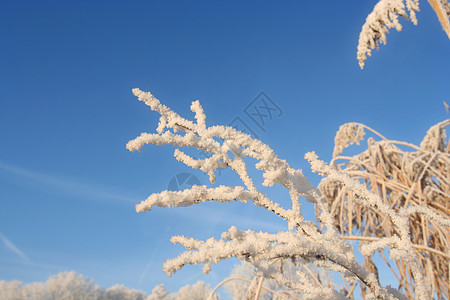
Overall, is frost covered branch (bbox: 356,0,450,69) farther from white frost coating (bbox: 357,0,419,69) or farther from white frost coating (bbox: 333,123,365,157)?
white frost coating (bbox: 333,123,365,157)

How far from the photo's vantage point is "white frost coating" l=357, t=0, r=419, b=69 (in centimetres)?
198

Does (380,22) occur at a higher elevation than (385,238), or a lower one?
higher

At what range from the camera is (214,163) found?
805 mm

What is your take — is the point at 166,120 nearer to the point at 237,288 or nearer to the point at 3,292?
the point at 237,288

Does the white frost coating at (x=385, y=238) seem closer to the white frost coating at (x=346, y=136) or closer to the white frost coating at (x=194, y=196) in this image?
the white frost coating at (x=194, y=196)

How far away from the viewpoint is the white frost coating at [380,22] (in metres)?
1.98

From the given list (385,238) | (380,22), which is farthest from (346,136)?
(385,238)

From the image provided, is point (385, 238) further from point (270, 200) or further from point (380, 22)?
point (380, 22)

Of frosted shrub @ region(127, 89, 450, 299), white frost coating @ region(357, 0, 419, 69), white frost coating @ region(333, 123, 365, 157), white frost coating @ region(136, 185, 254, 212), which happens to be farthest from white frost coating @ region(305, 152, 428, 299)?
white frost coating @ region(333, 123, 365, 157)

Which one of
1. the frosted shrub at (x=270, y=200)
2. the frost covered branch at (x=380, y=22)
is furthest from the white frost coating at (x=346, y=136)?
the frosted shrub at (x=270, y=200)

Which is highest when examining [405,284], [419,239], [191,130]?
[419,239]

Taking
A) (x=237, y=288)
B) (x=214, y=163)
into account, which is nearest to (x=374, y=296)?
(x=214, y=163)

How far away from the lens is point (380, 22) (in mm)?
2068

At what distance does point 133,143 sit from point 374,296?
2.35 feet
